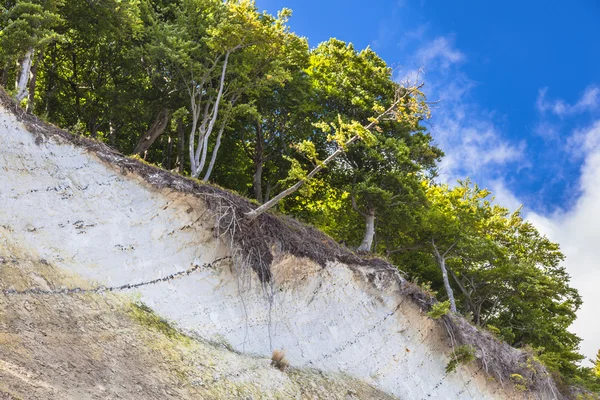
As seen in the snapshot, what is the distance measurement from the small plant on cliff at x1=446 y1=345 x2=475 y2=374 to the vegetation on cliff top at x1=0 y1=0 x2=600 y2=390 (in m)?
4.51

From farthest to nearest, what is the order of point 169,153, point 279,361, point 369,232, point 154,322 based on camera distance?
point 169,153, point 369,232, point 279,361, point 154,322

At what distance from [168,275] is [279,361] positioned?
347 cm

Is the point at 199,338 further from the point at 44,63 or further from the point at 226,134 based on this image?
the point at 44,63

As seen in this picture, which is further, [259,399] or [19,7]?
[19,7]

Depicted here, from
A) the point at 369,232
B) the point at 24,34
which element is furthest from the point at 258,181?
the point at 24,34

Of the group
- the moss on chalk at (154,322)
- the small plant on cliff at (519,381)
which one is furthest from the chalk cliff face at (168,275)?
the small plant on cliff at (519,381)

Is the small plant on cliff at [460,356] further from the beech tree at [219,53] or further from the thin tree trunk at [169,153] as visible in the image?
the thin tree trunk at [169,153]

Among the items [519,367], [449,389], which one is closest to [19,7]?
[449,389]

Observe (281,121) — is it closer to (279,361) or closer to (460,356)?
(460,356)

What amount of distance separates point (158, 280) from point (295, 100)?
14120mm

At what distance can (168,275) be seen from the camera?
39.7 ft

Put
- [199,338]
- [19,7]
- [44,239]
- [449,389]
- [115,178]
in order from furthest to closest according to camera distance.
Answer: [449,389]
[19,7]
[115,178]
[199,338]
[44,239]

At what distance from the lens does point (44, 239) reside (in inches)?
432

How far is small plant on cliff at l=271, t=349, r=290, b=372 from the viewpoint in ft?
41.4
